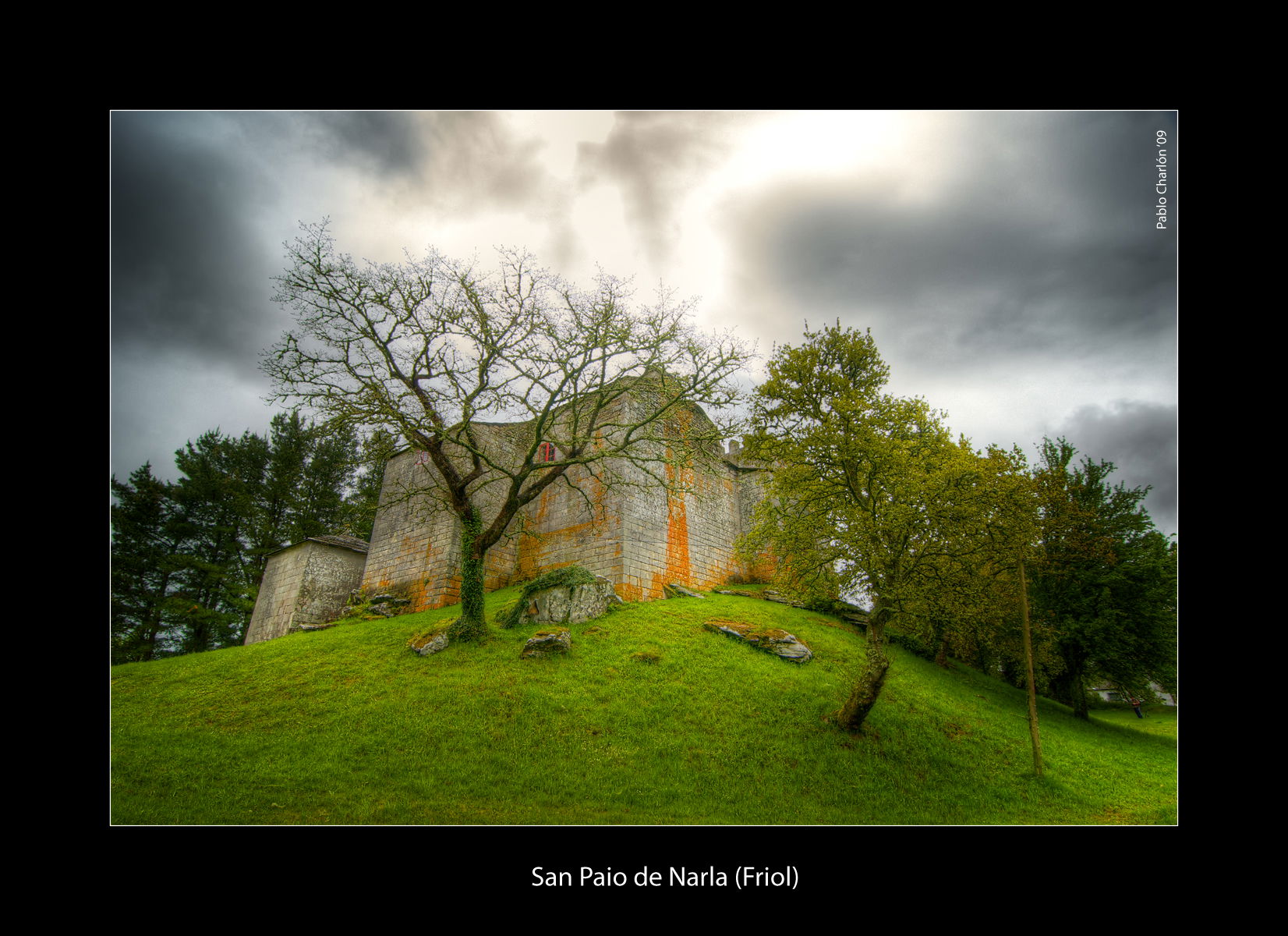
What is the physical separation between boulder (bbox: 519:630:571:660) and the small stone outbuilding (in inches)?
481

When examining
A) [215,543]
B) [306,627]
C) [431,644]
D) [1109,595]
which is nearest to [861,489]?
[431,644]

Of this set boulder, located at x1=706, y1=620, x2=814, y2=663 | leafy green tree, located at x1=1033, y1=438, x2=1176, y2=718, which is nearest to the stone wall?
boulder, located at x1=706, y1=620, x2=814, y2=663

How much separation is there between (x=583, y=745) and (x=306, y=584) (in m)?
16.2

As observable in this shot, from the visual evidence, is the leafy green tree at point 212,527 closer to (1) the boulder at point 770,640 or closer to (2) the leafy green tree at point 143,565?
(2) the leafy green tree at point 143,565

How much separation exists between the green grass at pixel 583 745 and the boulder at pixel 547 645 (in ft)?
0.91

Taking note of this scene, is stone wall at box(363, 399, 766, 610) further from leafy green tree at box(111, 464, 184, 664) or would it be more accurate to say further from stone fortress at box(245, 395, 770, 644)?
leafy green tree at box(111, 464, 184, 664)

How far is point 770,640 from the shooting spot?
13.8m

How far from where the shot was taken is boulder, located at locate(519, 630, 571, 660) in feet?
39.4

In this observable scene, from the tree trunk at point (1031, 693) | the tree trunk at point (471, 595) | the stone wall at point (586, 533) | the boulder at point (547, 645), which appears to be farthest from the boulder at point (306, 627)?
the tree trunk at point (1031, 693)

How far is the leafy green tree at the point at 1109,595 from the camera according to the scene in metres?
17.4
